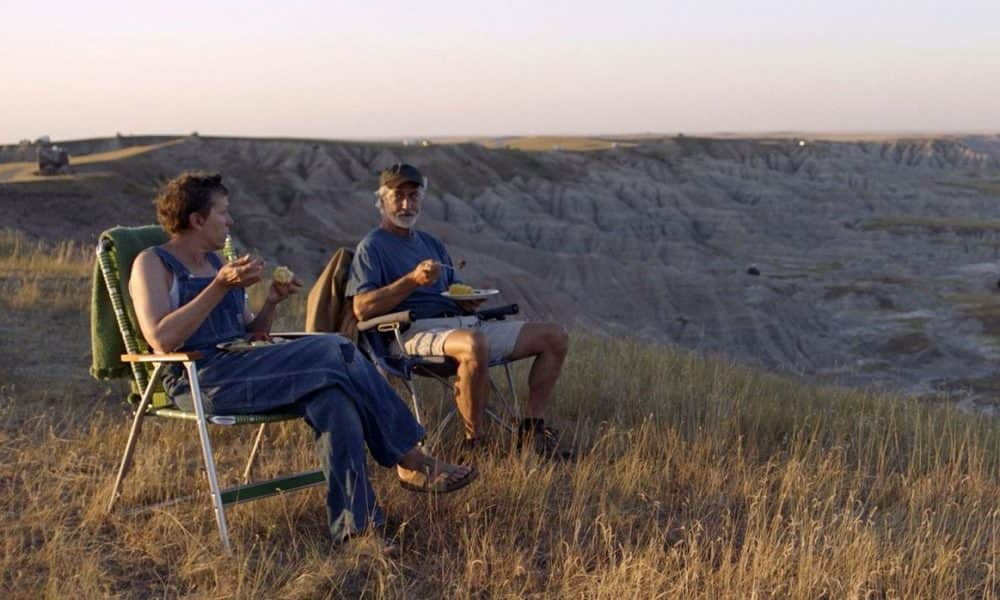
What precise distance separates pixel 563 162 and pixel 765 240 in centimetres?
1120

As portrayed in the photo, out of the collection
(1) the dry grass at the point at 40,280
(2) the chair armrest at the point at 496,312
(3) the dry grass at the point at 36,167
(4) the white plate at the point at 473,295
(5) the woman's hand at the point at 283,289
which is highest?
(5) the woman's hand at the point at 283,289

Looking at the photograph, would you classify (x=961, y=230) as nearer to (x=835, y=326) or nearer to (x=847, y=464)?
(x=835, y=326)

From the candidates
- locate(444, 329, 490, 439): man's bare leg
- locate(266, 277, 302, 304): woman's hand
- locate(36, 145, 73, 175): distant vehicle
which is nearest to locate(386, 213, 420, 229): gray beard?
locate(444, 329, 490, 439): man's bare leg

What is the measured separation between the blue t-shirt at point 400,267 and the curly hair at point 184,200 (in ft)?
3.79

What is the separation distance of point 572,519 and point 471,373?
3.24 ft

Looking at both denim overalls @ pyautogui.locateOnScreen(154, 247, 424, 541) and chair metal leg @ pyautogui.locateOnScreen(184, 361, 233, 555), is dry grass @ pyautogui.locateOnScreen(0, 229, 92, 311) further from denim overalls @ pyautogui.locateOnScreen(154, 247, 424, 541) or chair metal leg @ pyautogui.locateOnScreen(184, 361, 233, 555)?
chair metal leg @ pyautogui.locateOnScreen(184, 361, 233, 555)

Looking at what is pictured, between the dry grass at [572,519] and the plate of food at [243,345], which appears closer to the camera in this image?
the dry grass at [572,519]

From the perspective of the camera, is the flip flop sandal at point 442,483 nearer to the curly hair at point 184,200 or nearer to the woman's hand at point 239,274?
the woman's hand at point 239,274

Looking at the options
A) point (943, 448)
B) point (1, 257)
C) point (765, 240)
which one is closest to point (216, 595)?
point (943, 448)

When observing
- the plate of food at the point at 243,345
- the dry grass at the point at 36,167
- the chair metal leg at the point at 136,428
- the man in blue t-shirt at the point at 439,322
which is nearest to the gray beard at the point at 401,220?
the man in blue t-shirt at the point at 439,322

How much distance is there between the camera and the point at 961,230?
52875mm

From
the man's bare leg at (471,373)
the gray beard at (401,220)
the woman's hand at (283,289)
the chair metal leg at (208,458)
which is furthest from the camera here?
the gray beard at (401,220)

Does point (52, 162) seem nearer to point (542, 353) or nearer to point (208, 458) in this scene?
point (542, 353)

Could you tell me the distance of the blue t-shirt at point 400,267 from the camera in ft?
17.7
